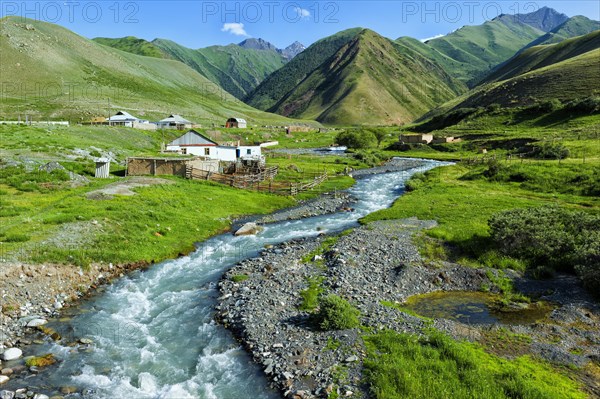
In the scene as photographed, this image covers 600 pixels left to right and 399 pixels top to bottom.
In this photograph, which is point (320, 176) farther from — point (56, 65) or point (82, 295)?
point (56, 65)

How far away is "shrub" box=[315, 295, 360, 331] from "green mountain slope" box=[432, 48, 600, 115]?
148684 mm

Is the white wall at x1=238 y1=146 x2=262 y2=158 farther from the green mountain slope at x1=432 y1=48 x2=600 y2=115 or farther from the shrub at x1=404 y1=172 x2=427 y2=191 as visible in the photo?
the green mountain slope at x1=432 y1=48 x2=600 y2=115

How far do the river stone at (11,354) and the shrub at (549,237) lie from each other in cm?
2869

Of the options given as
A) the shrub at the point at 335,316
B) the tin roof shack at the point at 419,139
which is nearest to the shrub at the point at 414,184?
the shrub at the point at 335,316

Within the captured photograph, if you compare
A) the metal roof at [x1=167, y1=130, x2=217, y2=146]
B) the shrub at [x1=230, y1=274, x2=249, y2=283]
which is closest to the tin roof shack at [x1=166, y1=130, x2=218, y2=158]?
the metal roof at [x1=167, y1=130, x2=217, y2=146]

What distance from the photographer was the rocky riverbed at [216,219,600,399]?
46.5ft

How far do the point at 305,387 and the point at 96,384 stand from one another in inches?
313

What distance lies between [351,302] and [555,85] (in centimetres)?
A: 16649

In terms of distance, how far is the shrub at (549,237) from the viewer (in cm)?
2312

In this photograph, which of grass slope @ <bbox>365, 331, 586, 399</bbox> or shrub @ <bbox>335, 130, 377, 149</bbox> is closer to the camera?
grass slope @ <bbox>365, 331, 586, 399</bbox>

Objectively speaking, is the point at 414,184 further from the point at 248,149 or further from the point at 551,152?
the point at 248,149

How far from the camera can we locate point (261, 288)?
21.3 m

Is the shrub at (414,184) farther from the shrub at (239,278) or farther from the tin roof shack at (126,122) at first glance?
the tin roof shack at (126,122)

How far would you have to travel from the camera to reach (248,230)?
34.3 metres
